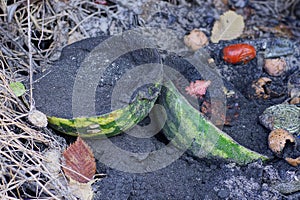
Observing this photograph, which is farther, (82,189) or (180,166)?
(180,166)

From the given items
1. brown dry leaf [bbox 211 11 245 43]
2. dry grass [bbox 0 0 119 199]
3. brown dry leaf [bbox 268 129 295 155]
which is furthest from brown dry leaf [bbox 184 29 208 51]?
brown dry leaf [bbox 268 129 295 155]

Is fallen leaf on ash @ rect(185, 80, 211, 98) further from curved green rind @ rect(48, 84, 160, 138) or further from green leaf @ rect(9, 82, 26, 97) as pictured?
green leaf @ rect(9, 82, 26, 97)

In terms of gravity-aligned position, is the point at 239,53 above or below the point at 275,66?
above

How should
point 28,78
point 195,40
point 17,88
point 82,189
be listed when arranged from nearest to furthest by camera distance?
1. point 82,189
2. point 17,88
3. point 28,78
4. point 195,40

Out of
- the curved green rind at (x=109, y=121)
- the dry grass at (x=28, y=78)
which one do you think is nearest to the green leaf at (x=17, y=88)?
the dry grass at (x=28, y=78)

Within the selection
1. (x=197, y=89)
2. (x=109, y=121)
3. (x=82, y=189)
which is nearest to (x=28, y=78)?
Result: (x=109, y=121)

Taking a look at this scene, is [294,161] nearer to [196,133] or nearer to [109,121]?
[196,133]
